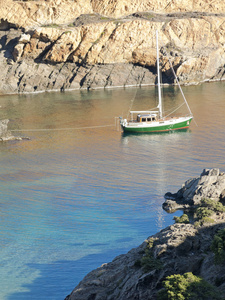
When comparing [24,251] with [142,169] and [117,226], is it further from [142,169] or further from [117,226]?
[142,169]

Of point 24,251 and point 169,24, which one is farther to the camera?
point 169,24

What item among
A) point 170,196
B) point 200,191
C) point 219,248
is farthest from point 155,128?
point 219,248

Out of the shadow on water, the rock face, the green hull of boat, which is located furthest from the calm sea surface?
the rock face

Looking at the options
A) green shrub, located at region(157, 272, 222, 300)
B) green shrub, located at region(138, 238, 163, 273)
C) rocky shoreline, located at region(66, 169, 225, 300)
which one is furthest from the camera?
green shrub, located at region(138, 238, 163, 273)

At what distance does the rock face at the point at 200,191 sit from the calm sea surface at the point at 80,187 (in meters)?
1.37

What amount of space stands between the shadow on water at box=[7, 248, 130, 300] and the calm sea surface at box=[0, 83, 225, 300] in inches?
2.3

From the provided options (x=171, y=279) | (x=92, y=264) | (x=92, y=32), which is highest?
(x=92, y=32)

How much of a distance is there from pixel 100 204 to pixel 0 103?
65.0 m

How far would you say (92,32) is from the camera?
115m

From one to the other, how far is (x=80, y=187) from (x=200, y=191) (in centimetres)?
1211

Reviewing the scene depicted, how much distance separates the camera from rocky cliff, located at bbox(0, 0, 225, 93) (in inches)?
4476

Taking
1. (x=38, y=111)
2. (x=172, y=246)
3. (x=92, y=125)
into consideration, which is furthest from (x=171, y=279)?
(x=38, y=111)

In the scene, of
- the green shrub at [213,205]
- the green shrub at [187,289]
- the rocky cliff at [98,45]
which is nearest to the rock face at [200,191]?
the green shrub at [213,205]

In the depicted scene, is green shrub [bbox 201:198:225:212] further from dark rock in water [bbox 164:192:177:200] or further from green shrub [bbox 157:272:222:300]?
green shrub [bbox 157:272:222:300]
